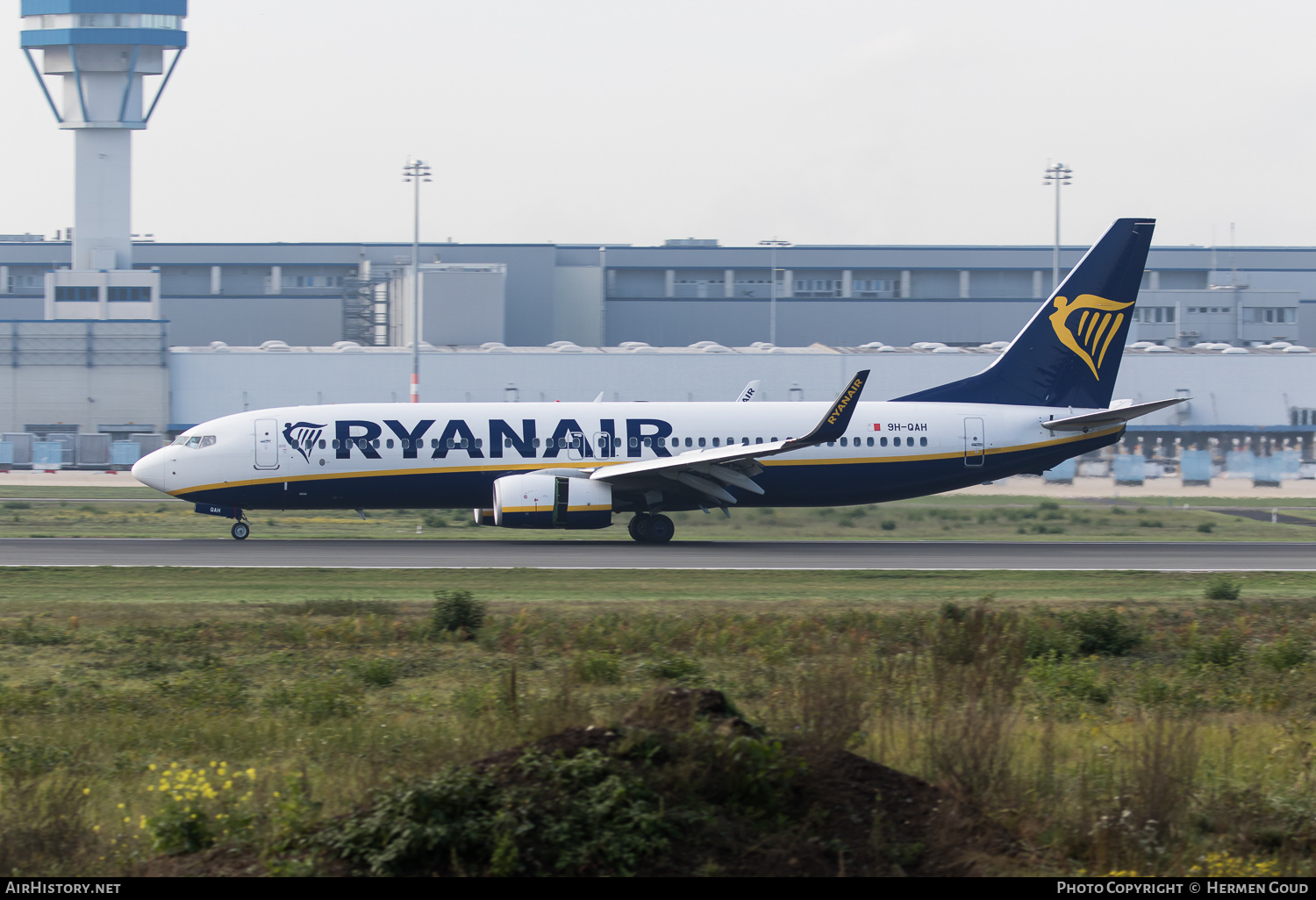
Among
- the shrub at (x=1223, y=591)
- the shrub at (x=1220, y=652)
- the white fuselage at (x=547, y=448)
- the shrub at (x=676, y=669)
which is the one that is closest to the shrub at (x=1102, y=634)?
the shrub at (x=1220, y=652)

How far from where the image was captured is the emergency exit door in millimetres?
33312

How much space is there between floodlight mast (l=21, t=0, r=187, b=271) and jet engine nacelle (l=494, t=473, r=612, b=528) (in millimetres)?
64062

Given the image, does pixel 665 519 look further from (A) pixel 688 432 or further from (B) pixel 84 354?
(B) pixel 84 354

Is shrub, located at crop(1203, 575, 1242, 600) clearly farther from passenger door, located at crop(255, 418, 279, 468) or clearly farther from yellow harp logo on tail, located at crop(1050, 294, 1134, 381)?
passenger door, located at crop(255, 418, 279, 468)

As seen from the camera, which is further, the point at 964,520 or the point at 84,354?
the point at 84,354

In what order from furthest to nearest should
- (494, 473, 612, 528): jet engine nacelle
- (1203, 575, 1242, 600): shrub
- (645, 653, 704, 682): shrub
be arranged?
(494, 473, 612, 528): jet engine nacelle < (1203, 575, 1242, 600): shrub < (645, 653, 704, 682): shrub

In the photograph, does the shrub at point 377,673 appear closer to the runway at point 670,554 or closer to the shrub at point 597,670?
Result: the shrub at point 597,670

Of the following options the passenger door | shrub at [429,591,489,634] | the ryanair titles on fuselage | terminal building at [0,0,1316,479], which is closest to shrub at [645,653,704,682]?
shrub at [429,591,489,634]

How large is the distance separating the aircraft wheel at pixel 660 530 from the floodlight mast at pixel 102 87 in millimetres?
64628

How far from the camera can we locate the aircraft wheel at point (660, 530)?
32.2 metres

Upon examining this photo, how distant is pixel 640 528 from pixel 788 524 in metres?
5.17

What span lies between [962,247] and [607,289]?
30.1 metres

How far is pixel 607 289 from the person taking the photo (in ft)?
328

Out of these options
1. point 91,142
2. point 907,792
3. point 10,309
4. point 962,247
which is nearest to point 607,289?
point 962,247
